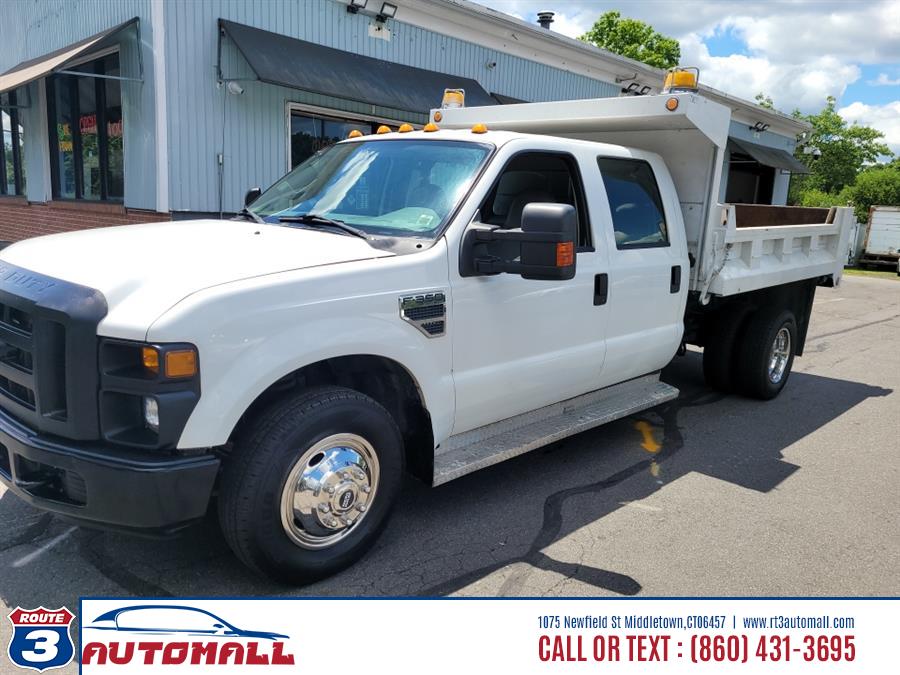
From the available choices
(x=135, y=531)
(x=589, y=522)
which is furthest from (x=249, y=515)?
(x=589, y=522)

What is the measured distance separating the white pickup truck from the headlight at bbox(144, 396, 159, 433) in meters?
0.02

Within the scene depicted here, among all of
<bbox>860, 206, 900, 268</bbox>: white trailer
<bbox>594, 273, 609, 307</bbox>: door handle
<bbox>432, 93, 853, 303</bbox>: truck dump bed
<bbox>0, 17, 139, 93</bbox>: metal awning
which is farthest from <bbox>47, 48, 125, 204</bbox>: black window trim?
<bbox>860, 206, 900, 268</bbox>: white trailer

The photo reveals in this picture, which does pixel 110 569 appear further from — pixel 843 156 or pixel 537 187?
pixel 843 156

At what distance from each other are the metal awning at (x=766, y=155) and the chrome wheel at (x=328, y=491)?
17.0 m

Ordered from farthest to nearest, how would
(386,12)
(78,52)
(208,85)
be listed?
(386,12) < (208,85) < (78,52)

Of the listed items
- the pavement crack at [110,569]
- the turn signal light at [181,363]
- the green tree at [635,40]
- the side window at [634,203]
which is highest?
the green tree at [635,40]

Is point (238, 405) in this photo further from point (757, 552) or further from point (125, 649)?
point (757, 552)

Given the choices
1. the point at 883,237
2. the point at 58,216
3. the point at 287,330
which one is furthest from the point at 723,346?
the point at 883,237

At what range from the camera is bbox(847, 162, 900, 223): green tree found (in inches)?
1330

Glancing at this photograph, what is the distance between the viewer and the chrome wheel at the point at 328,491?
119 inches

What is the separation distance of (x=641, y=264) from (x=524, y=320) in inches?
47.9

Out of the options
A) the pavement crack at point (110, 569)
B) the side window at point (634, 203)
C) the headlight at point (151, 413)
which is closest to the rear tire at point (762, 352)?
the side window at point (634, 203)

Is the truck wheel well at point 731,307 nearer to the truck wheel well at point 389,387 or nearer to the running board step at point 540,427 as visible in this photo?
the running board step at point 540,427

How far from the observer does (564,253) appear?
10.6ft
